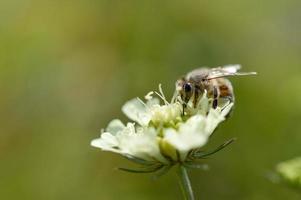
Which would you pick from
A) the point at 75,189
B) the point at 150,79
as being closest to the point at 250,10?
the point at 150,79

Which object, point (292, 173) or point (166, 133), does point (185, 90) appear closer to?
point (166, 133)

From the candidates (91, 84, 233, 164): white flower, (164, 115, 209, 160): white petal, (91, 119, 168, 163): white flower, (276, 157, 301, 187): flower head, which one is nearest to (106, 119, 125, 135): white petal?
(91, 84, 233, 164): white flower

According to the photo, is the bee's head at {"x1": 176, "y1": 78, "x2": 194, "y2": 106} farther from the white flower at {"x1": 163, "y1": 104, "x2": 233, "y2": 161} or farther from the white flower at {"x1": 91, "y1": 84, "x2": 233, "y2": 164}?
the white flower at {"x1": 163, "y1": 104, "x2": 233, "y2": 161}

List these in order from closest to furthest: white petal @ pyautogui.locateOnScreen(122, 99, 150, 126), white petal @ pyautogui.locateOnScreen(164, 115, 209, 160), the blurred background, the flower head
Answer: white petal @ pyautogui.locateOnScreen(164, 115, 209, 160), white petal @ pyautogui.locateOnScreen(122, 99, 150, 126), the flower head, the blurred background

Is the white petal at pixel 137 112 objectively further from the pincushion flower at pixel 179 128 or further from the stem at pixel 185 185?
the stem at pixel 185 185

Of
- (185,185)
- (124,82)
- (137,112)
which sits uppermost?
(124,82)

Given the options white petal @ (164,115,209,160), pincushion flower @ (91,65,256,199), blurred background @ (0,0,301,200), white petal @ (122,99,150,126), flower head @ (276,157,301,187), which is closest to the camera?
white petal @ (164,115,209,160)

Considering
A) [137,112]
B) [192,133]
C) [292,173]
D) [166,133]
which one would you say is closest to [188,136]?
[192,133]
